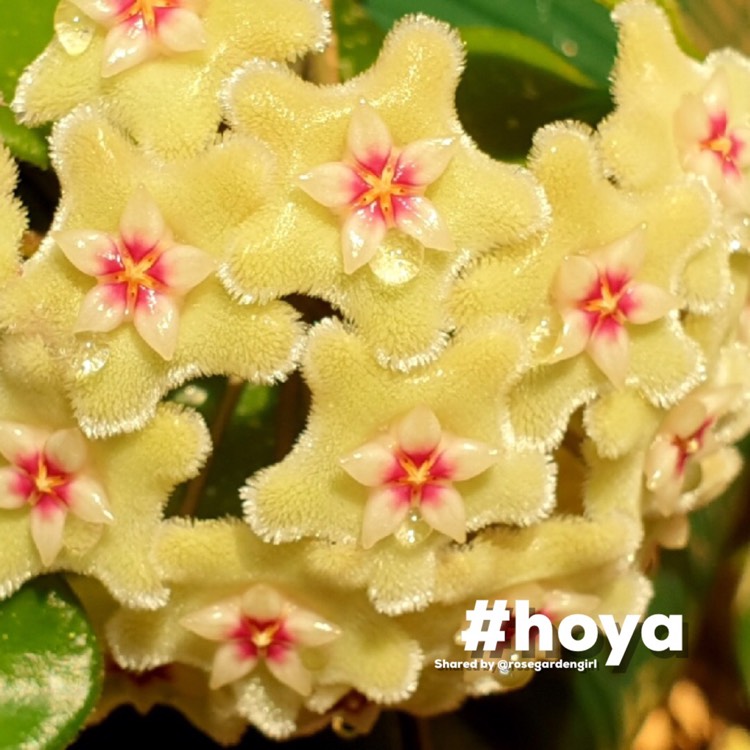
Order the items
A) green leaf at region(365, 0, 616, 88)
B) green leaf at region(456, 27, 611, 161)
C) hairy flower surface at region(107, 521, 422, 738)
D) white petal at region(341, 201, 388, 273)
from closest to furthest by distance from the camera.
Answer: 1. white petal at region(341, 201, 388, 273)
2. hairy flower surface at region(107, 521, 422, 738)
3. green leaf at region(456, 27, 611, 161)
4. green leaf at region(365, 0, 616, 88)

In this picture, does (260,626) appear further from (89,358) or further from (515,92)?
(515,92)

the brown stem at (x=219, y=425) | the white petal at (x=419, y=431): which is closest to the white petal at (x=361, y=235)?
the white petal at (x=419, y=431)

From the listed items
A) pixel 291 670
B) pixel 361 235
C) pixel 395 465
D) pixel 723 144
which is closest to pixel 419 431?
pixel 395 465

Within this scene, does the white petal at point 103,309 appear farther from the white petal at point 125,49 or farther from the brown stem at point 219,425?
the brown stem at point 219,425

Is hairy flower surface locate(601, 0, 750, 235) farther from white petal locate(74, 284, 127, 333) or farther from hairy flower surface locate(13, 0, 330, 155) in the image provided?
white petal locate(74, 284, 127, 333)

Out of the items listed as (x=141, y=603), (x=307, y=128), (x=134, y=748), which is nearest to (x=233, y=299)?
(x=307, y=128)

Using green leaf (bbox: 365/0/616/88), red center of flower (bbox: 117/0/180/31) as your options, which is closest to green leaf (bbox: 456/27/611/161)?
green leaf (bbox: 365/0/616/88)
